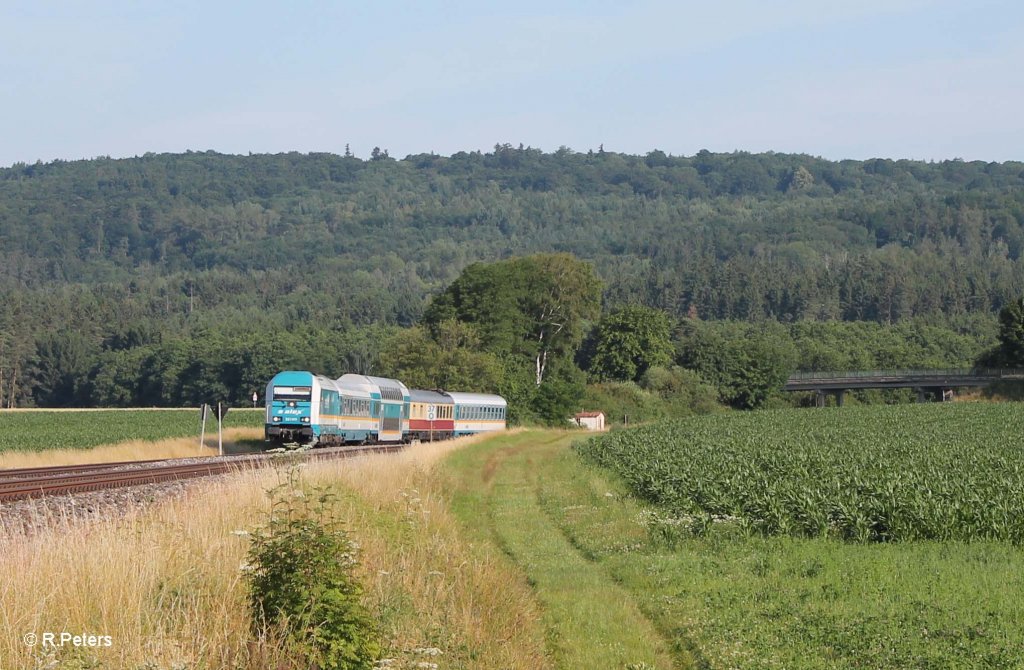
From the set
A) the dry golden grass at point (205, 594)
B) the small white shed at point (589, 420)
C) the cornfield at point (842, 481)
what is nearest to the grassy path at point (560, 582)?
the dry golden grass at point (205, 594)

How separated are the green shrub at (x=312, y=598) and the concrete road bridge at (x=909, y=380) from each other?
110 metres

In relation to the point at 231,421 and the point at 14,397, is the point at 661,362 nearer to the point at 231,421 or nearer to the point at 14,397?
the point at 231,421

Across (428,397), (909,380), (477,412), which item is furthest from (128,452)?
(909,380)

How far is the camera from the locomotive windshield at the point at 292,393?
48.5 m

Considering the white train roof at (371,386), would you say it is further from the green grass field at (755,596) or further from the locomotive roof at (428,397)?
the green grass field at (755,596)

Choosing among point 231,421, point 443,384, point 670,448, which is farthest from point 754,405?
point 670,448

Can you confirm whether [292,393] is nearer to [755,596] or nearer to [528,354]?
[755,596]

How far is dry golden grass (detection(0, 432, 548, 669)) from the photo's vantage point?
10.4 metres

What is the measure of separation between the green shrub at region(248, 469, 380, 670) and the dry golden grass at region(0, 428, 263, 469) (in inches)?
1237

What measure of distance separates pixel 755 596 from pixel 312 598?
23.9 ft

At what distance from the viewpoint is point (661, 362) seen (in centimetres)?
12756

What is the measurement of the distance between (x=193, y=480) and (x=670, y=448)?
19945 millimetres

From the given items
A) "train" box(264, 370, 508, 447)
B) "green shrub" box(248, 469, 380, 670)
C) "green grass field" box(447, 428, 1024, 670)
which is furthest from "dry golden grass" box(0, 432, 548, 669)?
"train" box(264, 370, 508, 447)

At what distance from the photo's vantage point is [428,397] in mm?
68375
